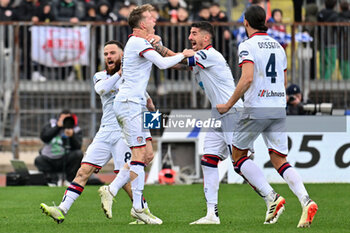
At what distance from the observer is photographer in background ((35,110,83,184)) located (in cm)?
1891

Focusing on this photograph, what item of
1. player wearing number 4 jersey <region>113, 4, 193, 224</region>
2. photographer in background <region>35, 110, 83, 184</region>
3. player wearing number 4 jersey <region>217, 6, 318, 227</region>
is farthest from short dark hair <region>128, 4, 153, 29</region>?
photographer in background <region>35, 110, 83, 184</region>

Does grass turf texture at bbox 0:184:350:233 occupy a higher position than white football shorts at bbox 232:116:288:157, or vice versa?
white football shorts at bbox 232:116:288:157

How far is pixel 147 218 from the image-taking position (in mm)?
10852

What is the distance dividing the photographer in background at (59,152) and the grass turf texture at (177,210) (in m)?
1.49

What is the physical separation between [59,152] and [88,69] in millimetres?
2539

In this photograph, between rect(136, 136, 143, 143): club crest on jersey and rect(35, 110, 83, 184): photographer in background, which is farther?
rect(35, 110, 83, 184): photographer in background

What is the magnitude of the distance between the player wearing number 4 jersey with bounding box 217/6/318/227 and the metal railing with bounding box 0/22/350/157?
387 inches

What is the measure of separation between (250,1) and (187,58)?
11608 mm

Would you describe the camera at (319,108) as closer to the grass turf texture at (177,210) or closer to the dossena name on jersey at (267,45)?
the grass turf texture at (177,210)

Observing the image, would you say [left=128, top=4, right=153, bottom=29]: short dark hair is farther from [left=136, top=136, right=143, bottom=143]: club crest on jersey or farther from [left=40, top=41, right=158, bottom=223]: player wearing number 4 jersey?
[left=136, top=136, right=143, bottom=143]: club crest on jersey

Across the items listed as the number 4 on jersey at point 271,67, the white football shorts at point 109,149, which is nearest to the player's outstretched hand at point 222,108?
the number 4 on jersey at point 271,67

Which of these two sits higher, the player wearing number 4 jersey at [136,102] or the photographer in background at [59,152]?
the player wearing number 4 jersey at [136,102]

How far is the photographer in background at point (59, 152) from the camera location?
18906 mm

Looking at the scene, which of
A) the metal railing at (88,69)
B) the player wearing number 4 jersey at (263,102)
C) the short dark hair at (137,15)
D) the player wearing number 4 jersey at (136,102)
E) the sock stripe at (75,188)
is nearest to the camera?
the player wearing number 4 jersey at (263,102)
